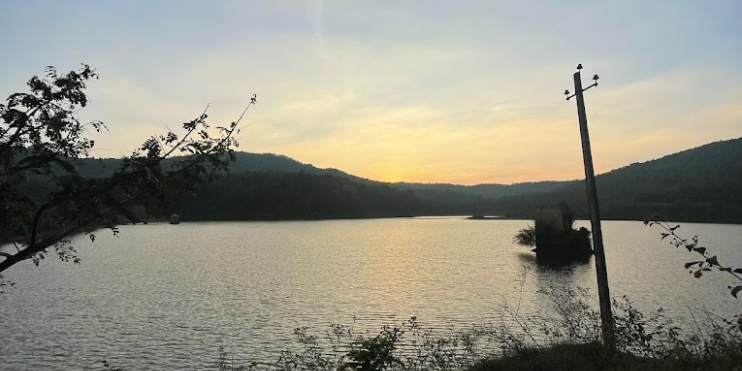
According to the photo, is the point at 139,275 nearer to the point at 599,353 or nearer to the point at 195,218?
the point at 599,353

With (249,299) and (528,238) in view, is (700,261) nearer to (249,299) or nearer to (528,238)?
(249,299)

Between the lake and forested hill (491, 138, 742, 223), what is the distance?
111642 millimetres

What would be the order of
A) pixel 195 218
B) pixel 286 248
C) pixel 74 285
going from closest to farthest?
pixel 74 285 → pixel 286 248 → pixel 195 218

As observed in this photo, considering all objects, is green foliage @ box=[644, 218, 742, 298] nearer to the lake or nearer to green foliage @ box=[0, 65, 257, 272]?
green foliage @ box=[0, 65, 257, 272]

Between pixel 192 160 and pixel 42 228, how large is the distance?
2161 mm

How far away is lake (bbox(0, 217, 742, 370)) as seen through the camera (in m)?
19.6

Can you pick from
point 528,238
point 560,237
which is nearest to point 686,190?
point 528,238

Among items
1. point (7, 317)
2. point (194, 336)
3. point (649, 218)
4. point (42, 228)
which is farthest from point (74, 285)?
point (649, 218)

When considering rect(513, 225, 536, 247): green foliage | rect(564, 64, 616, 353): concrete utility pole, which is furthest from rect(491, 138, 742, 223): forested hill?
rect(564, 64, 616, 353): concrete utility pole

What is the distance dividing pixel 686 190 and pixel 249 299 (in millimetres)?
163012

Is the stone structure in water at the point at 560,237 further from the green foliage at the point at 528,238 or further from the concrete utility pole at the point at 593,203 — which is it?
the concrete utility pole at the point at 593,203

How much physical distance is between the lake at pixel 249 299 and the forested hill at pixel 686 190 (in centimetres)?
11164

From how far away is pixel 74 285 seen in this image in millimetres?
35938

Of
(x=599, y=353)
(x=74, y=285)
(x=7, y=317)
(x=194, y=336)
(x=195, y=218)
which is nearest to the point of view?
(x=599, y=353)
